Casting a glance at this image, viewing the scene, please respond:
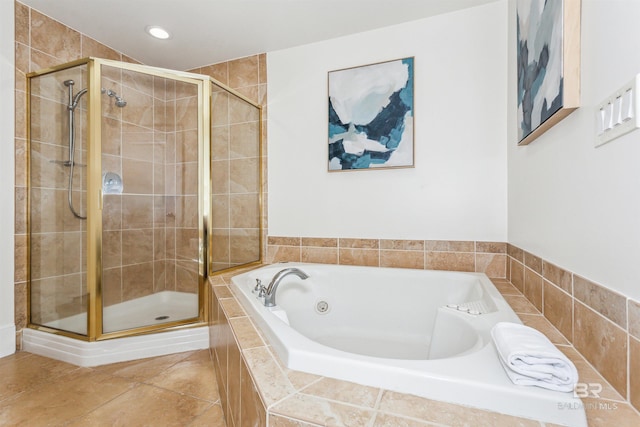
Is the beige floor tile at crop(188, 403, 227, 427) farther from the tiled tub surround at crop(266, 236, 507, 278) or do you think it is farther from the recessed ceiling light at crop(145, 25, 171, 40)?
the recessed ceiling light at crop(145, 25, 171, 40)

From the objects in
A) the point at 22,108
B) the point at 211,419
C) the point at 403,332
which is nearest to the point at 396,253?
the point at 403,332

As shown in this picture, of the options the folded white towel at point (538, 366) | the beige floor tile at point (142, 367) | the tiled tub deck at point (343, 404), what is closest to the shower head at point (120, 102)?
the beige floor tile at point (142, 367)

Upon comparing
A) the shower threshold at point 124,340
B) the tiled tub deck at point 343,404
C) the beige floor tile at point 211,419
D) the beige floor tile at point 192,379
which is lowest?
the beige floor tile at point 211,419

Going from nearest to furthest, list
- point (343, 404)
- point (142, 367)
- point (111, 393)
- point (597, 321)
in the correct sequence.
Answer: point (343, 404) < point (597, 321) < point (111, 393) < point (142, 367)

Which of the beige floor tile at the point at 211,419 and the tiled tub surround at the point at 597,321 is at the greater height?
the tiled tub surround at the point at 597,321

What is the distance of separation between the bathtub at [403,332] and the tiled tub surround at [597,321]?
5.7 inches

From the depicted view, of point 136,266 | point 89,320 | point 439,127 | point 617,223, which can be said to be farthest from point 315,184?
point 617,223

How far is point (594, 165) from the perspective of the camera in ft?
2.87

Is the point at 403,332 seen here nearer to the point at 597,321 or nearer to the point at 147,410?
the point at 597,321

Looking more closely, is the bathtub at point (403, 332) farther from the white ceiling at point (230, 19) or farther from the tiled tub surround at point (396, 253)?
the white ceiling at point (230, 19)

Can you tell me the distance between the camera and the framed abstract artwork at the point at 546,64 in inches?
38.0

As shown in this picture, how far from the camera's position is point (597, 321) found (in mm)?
832

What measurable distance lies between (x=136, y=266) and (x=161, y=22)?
1.70m

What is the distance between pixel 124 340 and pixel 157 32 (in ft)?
6.91
